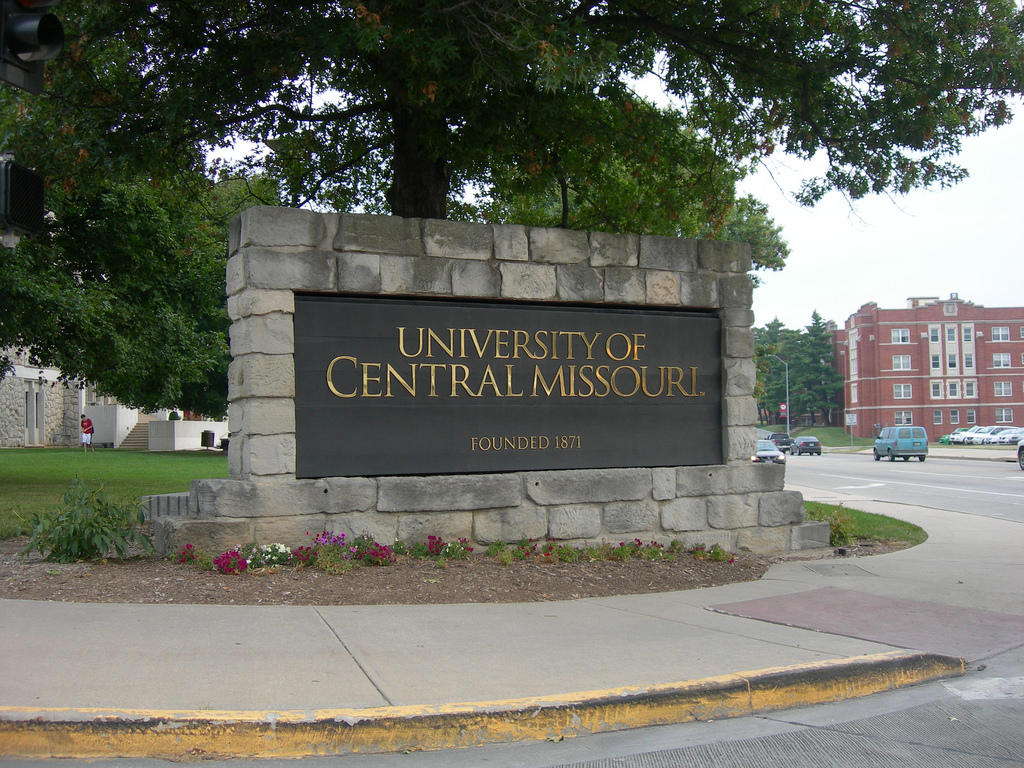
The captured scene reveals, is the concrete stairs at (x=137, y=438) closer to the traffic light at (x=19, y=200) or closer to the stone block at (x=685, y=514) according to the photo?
the stone block at (x=685, y=514)

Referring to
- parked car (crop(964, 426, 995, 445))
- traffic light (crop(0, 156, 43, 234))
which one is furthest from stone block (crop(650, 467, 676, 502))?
parked car (crop(964, 426, 995, 445))

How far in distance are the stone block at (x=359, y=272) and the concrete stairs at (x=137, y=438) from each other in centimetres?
4632

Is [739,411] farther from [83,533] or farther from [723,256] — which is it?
[83,533]

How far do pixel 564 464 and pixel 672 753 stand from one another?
4.82m

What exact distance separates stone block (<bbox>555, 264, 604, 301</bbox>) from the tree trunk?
7.15 ft

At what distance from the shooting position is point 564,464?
906 cm

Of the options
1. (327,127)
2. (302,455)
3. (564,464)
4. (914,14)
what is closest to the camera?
(302,455)

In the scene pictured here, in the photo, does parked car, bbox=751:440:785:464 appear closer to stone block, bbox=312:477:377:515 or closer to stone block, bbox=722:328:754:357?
stone block, bbox=722:328:754:357

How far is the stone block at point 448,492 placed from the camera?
→ 8156 millimetres

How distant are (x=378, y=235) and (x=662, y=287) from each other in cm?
310

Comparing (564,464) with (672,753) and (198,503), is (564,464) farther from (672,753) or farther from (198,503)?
(672,753)

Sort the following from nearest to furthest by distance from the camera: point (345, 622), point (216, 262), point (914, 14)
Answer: point (345, 622)
point (914, 14)
point (216, 262)

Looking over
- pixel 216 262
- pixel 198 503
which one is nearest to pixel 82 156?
pixel 198 503

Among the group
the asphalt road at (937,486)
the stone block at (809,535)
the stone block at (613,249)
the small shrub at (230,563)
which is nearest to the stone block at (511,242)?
the stone block at (613,249)
